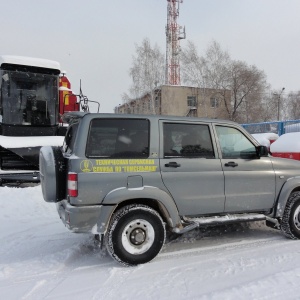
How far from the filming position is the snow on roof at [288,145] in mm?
7453

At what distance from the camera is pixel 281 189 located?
5574mm

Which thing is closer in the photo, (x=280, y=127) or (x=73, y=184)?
(x=73, y=184)

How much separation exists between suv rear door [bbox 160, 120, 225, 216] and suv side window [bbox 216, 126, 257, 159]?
20cm

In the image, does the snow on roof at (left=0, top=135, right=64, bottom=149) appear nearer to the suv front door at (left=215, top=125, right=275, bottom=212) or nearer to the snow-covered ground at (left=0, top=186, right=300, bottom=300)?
the snow-covered ground at (left=0, top=186, right=300, bottom=300)

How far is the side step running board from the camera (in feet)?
16.0

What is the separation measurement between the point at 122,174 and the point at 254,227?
3.18 m

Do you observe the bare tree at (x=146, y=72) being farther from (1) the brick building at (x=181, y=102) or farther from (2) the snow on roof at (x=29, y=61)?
(2) the snow on roof at (x=29, y=61)

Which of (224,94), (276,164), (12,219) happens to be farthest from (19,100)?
(224,94)

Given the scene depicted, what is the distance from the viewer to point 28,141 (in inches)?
387

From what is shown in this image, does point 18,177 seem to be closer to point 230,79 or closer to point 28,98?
point 28,98

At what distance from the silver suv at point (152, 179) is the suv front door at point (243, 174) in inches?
0.6

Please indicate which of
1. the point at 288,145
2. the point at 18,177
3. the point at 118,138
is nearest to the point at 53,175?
the point at 118,138

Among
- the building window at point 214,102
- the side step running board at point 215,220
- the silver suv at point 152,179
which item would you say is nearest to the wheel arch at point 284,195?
the silver suv at point 152,179

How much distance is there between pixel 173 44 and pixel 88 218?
44.9 meters
